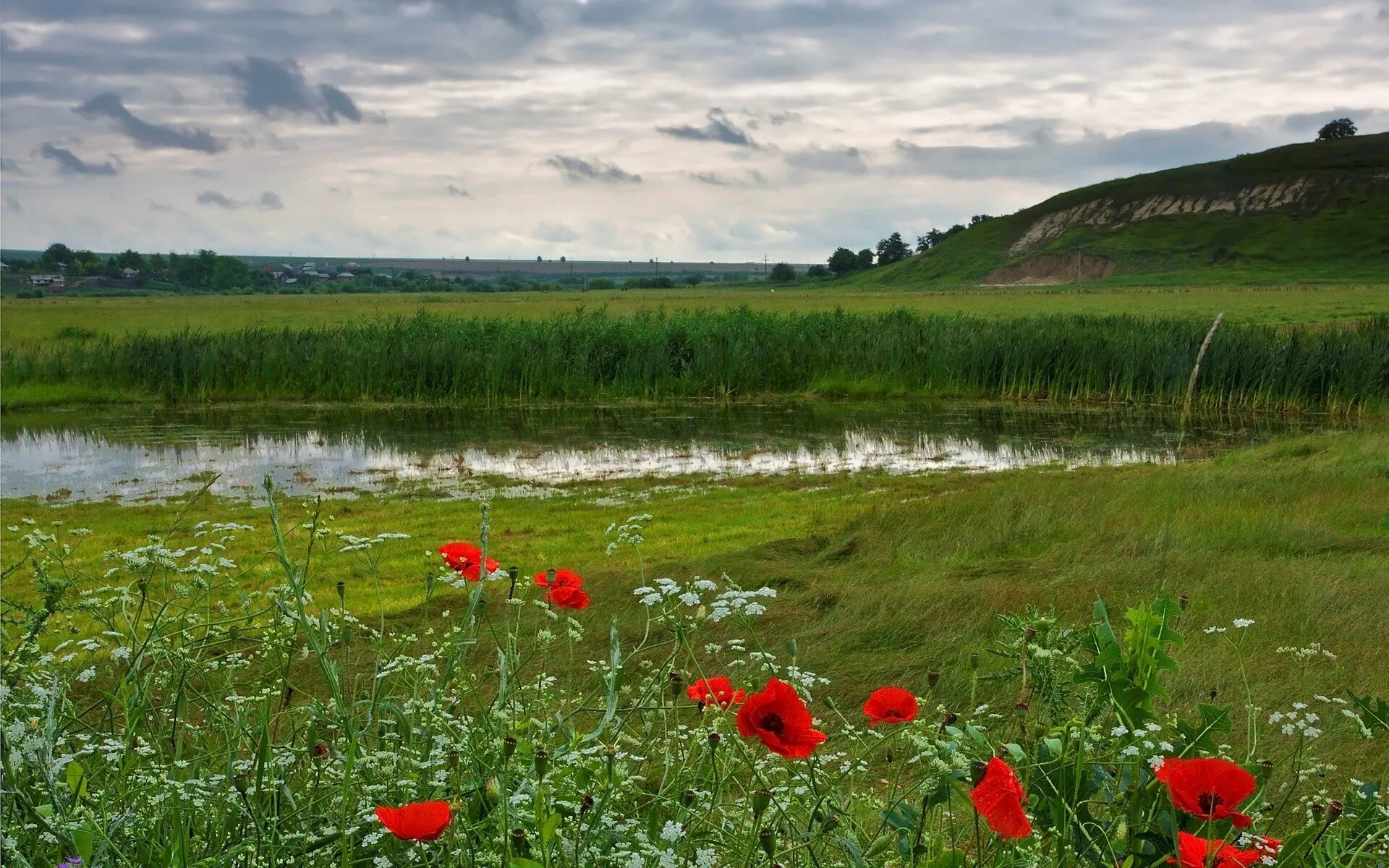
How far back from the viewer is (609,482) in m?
10.6

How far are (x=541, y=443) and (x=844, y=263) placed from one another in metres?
128

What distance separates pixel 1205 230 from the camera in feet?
334

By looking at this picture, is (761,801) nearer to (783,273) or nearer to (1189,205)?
(1189,205)

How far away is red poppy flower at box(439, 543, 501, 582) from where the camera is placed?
2.20 metres

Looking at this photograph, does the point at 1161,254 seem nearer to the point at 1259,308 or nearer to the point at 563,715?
the point at 1259,308

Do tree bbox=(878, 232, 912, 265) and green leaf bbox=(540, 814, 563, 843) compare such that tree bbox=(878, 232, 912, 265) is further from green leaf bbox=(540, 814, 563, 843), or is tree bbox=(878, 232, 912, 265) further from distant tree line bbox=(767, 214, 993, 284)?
green leaf bbox=(540, 814, 563, 843)

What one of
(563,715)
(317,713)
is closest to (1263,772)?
(563,715)

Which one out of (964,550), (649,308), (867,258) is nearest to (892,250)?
(867,258)

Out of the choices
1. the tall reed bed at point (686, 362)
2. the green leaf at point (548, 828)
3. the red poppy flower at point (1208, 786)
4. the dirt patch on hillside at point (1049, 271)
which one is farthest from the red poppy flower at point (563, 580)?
the dirt patch on hillside at point (1049, 271)

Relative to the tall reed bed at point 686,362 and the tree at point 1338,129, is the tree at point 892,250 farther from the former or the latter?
the tall reed bed at point 686,362

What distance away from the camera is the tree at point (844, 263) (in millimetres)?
136625

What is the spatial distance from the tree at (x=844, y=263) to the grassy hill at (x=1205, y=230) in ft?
28.8

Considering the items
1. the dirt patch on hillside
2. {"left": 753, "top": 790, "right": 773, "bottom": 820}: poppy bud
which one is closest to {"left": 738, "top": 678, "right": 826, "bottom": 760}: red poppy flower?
{"left": 753, "top": 790, "right": 773, "bottom": 820}: poppy bud

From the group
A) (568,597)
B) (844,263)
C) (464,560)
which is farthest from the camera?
(844,263)
